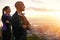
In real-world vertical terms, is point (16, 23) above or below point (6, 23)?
above

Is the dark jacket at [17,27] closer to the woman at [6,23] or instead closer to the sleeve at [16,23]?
the sleeve at [16,23]

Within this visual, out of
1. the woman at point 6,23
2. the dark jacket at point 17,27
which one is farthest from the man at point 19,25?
the woman at point 6,23

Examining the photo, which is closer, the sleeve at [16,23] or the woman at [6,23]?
the sleeve at [16,23]

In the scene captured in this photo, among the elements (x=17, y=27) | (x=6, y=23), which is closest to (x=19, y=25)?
(x=17, y=27)

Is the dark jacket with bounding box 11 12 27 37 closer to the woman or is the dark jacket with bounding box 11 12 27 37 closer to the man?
the man

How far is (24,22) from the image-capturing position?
3.07 meters

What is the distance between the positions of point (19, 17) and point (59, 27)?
2290mm

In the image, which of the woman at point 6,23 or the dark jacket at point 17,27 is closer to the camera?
the dark jacket at point 17,27

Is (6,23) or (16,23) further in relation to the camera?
(6,23)

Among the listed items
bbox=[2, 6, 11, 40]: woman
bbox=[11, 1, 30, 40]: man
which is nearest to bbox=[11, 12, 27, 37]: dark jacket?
bbox=[11, 1, 30, 40]: man

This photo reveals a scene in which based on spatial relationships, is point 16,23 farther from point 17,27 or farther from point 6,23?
point 6,23

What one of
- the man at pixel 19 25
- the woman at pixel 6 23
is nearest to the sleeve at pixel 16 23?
the man at pixel 19 25

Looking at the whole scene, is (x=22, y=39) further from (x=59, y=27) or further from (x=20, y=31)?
(x=59, y=27)

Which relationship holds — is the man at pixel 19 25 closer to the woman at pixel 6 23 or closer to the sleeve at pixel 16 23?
the sleeve at pixel 16 23
